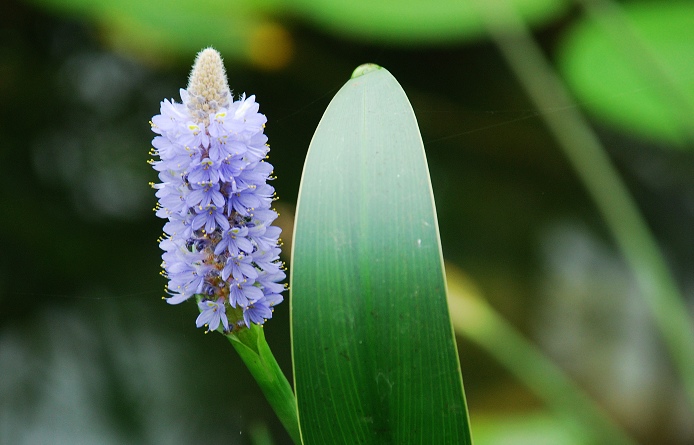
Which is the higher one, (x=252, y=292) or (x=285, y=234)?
(x=285, y=234)

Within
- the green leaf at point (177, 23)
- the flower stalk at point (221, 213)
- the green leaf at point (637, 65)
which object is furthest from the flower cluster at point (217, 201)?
the green leaf at point (637, 65)

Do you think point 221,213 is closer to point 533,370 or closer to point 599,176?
point 533,370

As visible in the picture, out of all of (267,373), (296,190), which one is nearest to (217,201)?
(267,373)

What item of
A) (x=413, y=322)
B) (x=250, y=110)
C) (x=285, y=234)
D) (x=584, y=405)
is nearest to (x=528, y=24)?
(x=285, y=234)

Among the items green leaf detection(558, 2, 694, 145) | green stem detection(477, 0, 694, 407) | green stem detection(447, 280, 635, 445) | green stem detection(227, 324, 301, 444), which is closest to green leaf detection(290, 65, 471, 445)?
green stem detection(227, 324, 301, 444)

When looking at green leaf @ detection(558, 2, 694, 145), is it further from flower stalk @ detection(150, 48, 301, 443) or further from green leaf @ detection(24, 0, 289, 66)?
flower stalk @ detection(150, 48, 301, 443)

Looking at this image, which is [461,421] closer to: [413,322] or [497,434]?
[413,322]
